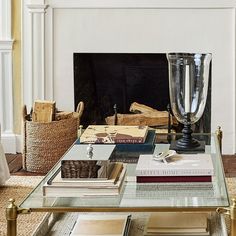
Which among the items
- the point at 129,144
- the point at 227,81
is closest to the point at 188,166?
the point at 129,144

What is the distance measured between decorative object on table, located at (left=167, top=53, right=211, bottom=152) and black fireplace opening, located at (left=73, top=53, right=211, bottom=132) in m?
1.66

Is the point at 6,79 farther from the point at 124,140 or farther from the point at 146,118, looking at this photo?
the point at 124,140

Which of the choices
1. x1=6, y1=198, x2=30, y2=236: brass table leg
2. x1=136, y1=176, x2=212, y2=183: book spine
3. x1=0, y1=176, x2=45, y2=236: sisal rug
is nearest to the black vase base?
x1=136, y1=176, x2=212, y2=183: book spine

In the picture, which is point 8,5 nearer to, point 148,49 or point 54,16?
point 54,16

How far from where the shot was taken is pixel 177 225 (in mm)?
2160

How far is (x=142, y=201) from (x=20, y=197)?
4.70 ft

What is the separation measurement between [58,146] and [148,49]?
0.98 m

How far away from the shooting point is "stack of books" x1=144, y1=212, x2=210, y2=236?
6.97ft

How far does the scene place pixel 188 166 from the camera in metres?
2.12

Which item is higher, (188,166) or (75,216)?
(188,166)

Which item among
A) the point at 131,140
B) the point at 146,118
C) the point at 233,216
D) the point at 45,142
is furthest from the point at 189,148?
the point at 146,118

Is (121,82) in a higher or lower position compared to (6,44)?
lower

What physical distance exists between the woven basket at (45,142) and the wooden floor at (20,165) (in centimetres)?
8

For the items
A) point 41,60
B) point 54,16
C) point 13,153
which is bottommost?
point 13,153
